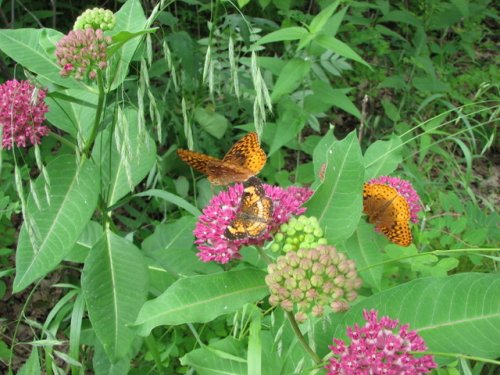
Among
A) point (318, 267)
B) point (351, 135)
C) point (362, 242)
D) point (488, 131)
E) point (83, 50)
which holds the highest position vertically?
point (83, 50)

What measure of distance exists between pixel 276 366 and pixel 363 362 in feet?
1.36

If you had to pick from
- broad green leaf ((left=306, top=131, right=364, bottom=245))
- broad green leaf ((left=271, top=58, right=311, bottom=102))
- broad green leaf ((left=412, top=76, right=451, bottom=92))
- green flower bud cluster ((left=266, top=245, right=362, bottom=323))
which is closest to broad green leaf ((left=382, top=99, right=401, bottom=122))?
broad green leaf ((left=412, top=76, right=451, bottom=92))

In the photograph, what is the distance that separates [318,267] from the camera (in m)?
1.37

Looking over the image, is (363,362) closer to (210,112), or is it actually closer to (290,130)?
(290,130)

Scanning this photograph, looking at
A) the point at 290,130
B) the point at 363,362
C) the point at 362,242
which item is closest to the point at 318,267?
the point at 363,362

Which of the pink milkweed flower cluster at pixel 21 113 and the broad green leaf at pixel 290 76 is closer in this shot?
the pink milkweed flower cluster at pixel 21 113

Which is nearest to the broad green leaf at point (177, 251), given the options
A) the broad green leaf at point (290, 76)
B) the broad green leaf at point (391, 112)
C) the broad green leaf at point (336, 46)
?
the broad green leaf at point (290, 76)

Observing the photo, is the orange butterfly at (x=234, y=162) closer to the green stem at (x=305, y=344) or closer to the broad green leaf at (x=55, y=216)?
the broad green leaf at (x=55, y=216)

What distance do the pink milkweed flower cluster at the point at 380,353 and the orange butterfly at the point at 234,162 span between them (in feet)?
2.42

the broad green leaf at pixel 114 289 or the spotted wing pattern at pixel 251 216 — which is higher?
the spotted wing pattern at pixel 251 216

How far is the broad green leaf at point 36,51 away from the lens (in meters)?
1.95

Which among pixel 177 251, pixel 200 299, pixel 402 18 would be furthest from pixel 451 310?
pixel 402 18

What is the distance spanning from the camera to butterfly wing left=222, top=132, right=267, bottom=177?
202cm

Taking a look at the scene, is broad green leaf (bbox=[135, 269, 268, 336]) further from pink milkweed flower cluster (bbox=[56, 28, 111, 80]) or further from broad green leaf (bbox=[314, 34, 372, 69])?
broad green leaf (bbox=[314, 34, 372, 69])
